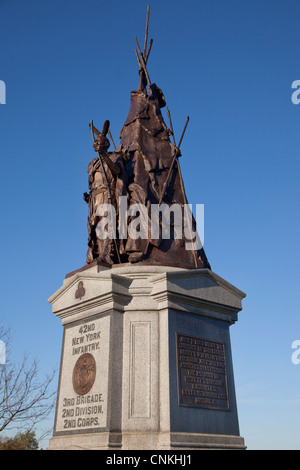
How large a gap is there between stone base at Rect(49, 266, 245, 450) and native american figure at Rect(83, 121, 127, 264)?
38.4 inches

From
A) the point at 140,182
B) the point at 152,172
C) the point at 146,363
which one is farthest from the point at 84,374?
the point at 152,172

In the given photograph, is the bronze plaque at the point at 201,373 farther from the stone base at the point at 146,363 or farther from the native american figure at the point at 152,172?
the native american figure at the point at 152,172

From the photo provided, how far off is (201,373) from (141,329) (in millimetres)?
1346

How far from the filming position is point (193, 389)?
26.8ft

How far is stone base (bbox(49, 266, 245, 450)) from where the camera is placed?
7727 millimetres

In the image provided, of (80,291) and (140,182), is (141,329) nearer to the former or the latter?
(80,291)

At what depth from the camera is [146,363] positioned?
26.8 ft

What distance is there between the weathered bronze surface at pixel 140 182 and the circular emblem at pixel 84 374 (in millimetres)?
1963

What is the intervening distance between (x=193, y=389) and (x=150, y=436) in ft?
3.67

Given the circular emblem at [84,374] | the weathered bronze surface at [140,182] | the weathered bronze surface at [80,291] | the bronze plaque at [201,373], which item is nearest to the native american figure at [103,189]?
the weathered bronze surface at [140,182]

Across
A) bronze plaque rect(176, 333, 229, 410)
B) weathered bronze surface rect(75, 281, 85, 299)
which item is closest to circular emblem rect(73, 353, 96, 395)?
weathered bronze surface rect(75, 281, 85, 299)

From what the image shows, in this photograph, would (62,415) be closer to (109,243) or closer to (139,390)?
(139,390)

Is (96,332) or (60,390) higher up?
(96,332)
